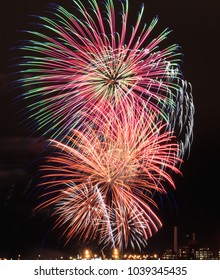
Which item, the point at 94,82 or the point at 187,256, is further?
the point at 187,256

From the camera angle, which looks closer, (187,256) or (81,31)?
(81,31)

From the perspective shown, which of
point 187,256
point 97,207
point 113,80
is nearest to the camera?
point 113,80

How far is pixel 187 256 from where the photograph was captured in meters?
44.0

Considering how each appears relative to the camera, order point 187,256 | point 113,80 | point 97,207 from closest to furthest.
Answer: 1. point 113,80
2. point 97,207
3. point 187,256

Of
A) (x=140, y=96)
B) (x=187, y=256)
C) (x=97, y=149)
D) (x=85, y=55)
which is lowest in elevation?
(x=187, y=256)

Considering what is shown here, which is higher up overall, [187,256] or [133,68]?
[133,68]

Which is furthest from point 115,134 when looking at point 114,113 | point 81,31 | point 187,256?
point 187,256

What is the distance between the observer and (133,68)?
74.4 ft

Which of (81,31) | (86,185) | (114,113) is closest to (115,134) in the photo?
(114,113)

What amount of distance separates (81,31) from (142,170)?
598 cm

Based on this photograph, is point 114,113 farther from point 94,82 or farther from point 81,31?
point 81,31

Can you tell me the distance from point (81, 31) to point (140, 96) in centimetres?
343

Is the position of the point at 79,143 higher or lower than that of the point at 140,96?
lower

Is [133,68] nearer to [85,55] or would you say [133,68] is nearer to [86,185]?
[85,55]
